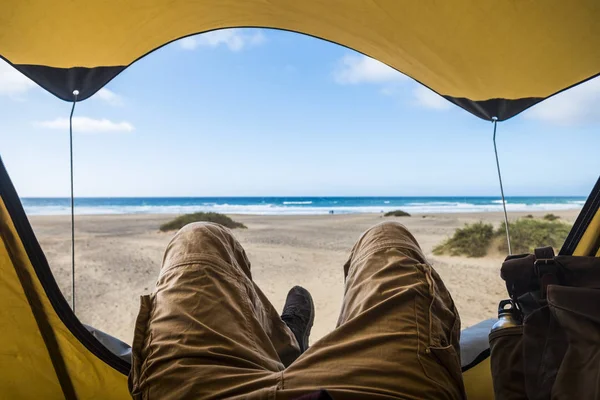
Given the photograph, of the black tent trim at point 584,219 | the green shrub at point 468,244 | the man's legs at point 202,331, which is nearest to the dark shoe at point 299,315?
the man's legs at point 202,331

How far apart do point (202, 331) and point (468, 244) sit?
691 cm

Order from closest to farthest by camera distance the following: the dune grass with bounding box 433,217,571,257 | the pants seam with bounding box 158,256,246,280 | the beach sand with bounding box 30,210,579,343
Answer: the pants seam with bounding box 158,256,246,280 < the beach sand with bounding box 30,210,579,343 < the dune grass with bounding box 433,217,571,257

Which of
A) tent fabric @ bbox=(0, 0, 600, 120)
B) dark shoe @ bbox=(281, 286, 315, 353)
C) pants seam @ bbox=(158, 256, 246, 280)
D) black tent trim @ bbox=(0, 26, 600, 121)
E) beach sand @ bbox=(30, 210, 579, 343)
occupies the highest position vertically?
tent fabric @ bbox=(0, 0, 600, 120)

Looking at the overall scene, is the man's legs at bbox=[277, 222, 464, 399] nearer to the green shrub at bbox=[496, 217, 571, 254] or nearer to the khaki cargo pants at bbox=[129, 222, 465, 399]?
the khaki cargo pants at bbox=[129, 222, 465, 399]

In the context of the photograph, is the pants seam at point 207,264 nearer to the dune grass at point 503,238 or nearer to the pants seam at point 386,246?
the pants seam at point 386,246

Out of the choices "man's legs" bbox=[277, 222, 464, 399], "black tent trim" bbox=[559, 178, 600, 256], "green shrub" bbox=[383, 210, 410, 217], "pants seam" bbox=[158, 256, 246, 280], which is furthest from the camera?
"green shrub" bbox=[383, 210, 410, 217]

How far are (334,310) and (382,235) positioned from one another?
2.52m

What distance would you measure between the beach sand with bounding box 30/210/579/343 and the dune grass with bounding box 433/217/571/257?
309 mm

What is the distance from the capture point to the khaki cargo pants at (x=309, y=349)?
55 cm

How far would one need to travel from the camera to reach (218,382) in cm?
56

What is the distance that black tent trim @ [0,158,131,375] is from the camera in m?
0.96

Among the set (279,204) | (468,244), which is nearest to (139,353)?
(468,244)

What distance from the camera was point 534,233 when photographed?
8875 millimetres

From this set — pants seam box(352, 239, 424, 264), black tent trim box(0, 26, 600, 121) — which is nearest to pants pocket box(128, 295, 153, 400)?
pants seam box(352, 239, 424, 264)
